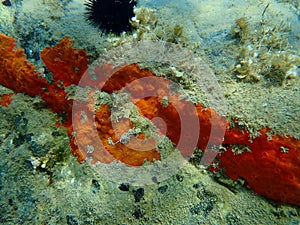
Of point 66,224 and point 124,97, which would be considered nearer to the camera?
point 66,224

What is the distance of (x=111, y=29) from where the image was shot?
11.6 ft

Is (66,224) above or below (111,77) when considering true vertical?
below

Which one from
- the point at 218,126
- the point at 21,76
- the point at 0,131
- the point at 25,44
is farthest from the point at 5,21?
the point at 218,126

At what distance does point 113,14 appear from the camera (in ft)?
11.2

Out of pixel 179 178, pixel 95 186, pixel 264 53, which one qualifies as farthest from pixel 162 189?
pixel 264 53

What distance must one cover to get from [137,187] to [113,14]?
2.45 meters

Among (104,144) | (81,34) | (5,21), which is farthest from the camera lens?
(5,21)

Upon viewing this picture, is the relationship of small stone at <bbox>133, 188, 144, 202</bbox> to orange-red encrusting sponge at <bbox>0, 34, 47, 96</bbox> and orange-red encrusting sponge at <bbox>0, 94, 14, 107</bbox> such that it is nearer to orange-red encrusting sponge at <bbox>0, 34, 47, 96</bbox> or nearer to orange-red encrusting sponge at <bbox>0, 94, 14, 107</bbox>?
orange-red encrusting sponge at <bbox>0, 34, 47, 96</bbox>

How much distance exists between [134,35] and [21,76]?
1844 millimetres

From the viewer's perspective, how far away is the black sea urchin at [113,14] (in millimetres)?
3371

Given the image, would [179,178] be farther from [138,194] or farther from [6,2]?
[6,2]

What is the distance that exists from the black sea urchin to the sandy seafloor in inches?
6.4

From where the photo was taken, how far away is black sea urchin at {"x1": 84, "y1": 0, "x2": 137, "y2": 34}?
3.37 m

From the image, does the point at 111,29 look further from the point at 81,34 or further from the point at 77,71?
the point at 77,71
